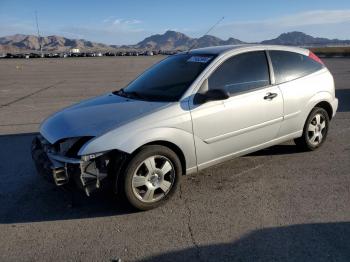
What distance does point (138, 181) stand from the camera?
412cm

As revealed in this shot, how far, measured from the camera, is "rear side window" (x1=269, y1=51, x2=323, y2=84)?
541cm

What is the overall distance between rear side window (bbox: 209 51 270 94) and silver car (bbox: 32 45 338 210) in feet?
0.04

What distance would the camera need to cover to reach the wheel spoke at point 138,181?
4.09 metres

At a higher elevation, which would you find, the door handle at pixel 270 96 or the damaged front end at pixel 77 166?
the door handle at pixel 270 96

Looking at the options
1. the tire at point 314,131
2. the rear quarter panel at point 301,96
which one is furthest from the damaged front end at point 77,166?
the tire at point 314,131

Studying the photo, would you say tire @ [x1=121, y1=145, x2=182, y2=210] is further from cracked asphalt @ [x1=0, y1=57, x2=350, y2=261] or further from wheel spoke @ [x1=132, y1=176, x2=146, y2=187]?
cracked asphalt @ [x1=0, y1=57, x2=350, y2=261]

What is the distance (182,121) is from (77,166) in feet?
4.02

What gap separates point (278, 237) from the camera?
357 centimetres

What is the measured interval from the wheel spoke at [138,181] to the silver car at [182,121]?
0.04 ft

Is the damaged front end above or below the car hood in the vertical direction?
below

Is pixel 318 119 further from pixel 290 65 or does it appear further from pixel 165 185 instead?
pixel 165 185

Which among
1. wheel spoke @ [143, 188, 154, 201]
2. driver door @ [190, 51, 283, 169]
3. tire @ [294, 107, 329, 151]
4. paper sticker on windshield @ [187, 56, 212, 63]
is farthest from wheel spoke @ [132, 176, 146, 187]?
tire @ [294, 107, 329, 151]

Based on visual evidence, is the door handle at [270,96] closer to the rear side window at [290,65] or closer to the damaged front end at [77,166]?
the rear side window at [290,65]

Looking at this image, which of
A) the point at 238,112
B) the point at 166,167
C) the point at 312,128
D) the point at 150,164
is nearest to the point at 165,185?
the point at 166,167
